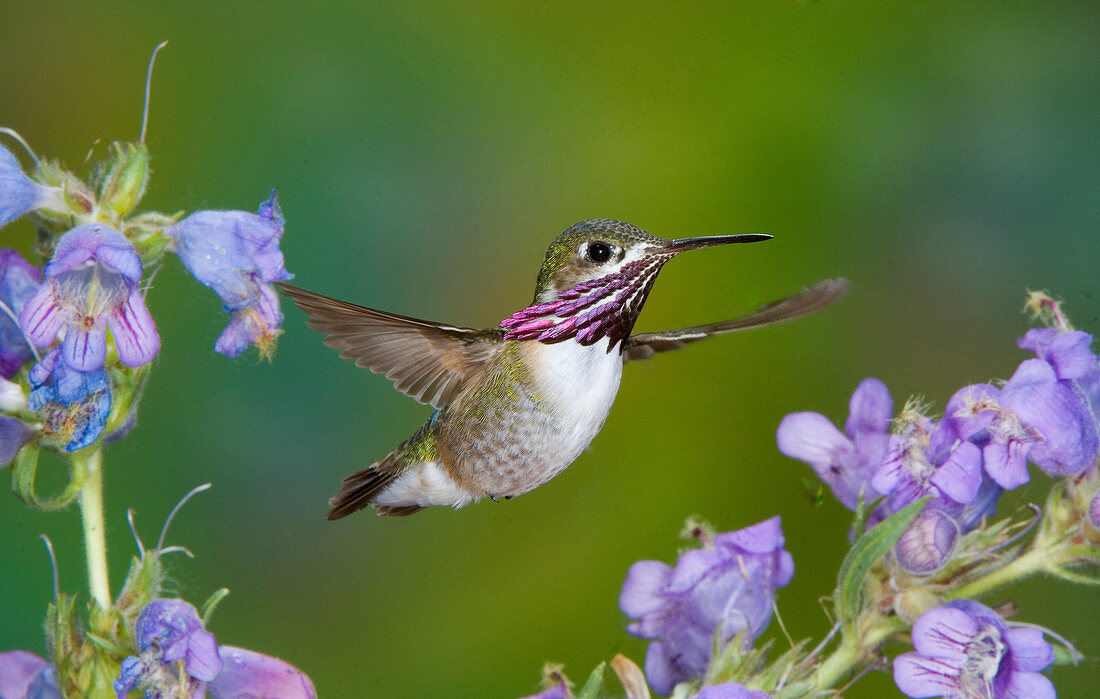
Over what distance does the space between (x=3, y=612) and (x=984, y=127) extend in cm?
222

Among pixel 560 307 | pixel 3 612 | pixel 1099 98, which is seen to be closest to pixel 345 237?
→ pixel 3 612

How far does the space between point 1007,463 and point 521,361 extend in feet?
1.57

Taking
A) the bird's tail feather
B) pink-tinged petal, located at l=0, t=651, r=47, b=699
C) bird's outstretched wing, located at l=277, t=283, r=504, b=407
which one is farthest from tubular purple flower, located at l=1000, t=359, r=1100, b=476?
pink-tinged petal, located at l=0, t=651, r=47, b=699

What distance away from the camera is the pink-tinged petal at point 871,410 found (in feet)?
4.04

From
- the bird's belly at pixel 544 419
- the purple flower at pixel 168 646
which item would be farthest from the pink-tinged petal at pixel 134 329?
the bird's belly at pixel 544 419

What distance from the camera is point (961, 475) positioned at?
1.05 meters

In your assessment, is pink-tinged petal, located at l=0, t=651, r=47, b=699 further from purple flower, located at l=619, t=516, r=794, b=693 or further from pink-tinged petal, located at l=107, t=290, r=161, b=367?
purple flower, located at l=619, t=516, r=794, b=693

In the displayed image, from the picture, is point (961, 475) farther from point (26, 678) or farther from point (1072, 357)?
point (26, 678)

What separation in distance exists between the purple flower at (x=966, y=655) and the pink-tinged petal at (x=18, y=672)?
0.84 meters

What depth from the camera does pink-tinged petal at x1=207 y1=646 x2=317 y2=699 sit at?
3.51 feet

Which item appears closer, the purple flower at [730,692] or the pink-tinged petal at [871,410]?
the purple flower at [730,692]

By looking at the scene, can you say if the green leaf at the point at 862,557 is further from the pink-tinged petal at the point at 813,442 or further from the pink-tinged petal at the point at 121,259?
the pink-tinged petal at the point at 121,259

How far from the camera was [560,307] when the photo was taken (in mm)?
1079

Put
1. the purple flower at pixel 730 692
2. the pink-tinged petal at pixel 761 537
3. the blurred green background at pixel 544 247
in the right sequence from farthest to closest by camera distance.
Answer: the blurred green background at pixel 544 247 → the pink-tinged petal at pixel 761 537 → the purple flower at pixel 730 692
